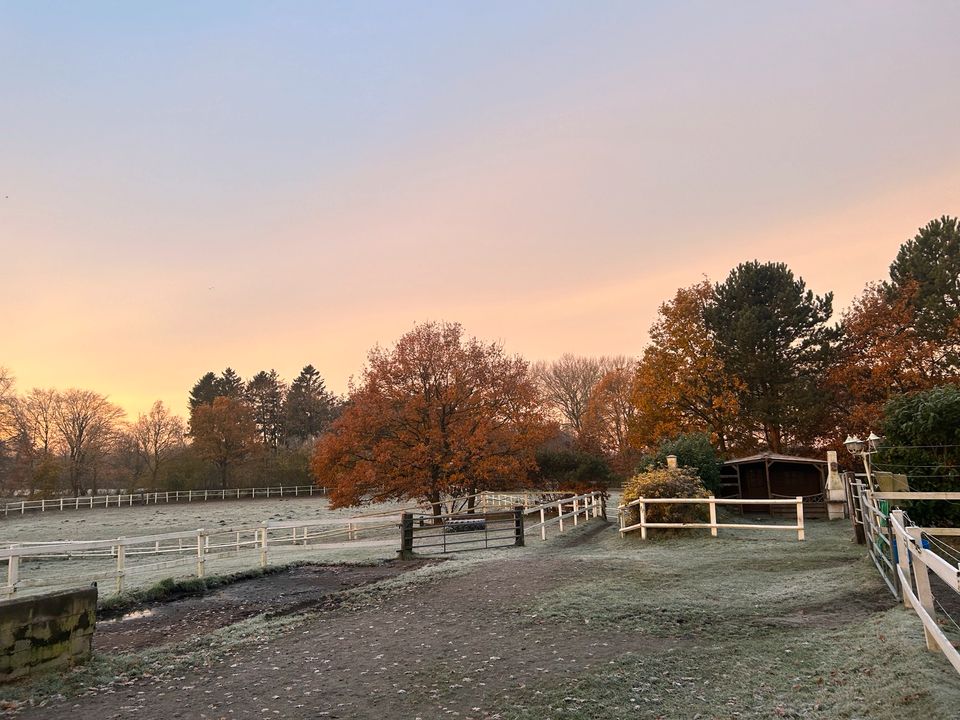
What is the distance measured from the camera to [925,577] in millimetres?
4758

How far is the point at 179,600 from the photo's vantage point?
1054 cm

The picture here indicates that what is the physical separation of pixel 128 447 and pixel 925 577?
81.0 meters

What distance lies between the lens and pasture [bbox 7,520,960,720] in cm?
484

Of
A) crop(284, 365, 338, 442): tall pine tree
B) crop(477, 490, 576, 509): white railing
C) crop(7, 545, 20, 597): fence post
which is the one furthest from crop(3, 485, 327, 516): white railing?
crop(7, 545, 20, 597): fence post

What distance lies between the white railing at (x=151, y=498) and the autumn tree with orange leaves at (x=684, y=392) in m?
26.5

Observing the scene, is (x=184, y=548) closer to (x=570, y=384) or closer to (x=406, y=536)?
(x=406, y=536)

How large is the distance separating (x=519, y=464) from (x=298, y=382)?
206 feet

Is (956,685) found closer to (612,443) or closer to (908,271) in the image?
(908,271)

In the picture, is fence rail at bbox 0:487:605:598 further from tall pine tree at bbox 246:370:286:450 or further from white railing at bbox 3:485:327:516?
tall pine tree at bbox 246:370:286:450

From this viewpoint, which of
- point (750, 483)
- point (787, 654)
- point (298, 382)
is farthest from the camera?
point (298, 382)

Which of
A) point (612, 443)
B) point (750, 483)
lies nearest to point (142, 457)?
point (612, 443)

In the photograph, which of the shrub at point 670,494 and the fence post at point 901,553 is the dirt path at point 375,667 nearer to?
the fence post at point 901,553

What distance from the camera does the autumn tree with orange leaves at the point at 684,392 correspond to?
33469 millimetres

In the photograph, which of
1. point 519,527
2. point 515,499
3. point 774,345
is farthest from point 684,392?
point 519,527
